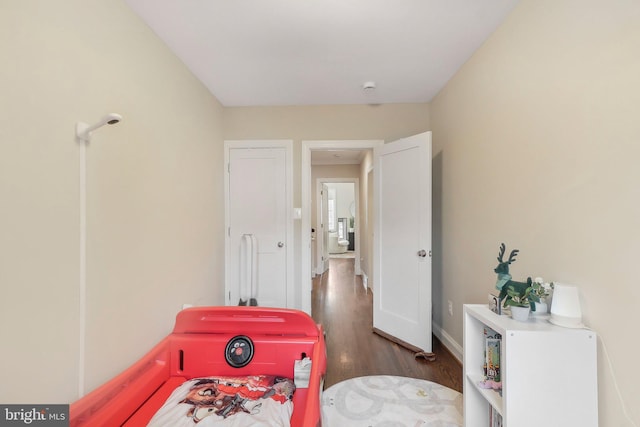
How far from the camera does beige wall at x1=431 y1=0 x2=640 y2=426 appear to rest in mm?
999

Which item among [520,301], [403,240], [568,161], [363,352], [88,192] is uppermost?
[568,161]

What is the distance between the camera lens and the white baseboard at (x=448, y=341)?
2301 mm

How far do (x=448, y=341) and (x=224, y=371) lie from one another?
198cm

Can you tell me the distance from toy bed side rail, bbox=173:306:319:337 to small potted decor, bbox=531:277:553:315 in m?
1.13

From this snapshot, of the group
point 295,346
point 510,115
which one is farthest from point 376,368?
point 510,115

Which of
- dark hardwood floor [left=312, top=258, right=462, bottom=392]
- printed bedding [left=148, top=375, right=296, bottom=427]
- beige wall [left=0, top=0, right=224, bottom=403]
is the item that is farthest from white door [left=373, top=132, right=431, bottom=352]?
beige wall [left=0, top=0, right=224, bottom=403]

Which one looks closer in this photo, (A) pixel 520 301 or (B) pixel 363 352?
(A) pixel 520 301

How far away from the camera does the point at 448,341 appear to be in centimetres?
249

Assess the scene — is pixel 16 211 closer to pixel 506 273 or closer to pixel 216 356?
pixel 216 356

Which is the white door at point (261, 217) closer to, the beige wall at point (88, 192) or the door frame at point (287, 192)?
the door frame at point (287, 192)

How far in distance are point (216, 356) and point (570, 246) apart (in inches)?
75.9

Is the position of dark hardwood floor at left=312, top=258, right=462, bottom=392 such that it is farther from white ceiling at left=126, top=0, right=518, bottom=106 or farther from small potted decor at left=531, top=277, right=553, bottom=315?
white ceiling at left=126, top=0, right=518, bottom=106

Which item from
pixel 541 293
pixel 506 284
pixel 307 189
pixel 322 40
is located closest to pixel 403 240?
pixel 307 189

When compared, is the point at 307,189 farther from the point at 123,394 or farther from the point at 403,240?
the point at 123,394
